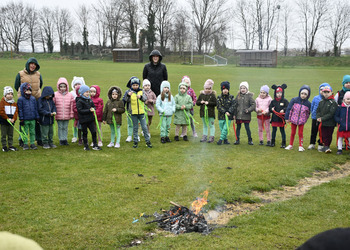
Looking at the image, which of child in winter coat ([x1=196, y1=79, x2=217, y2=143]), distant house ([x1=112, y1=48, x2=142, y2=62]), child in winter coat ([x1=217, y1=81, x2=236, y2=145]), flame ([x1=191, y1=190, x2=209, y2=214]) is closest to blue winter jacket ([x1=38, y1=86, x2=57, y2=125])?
child in winter coat ([x1=196, y1=79, x2=217, y2=143])

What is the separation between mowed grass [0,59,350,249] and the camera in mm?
4852

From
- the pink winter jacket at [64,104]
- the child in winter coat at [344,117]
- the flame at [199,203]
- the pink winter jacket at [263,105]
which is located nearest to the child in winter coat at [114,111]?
the pink winter jacket at [64,104]

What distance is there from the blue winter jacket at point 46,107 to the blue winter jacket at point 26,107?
0.60 ft

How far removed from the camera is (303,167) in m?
8.34

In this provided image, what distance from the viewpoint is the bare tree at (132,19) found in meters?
76.8

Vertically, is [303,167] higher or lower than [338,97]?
lower

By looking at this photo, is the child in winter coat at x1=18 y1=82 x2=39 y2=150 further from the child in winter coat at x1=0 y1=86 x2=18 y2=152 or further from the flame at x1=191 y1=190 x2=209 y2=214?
the flame at x1=191 y1=190 x2=209 y2=214

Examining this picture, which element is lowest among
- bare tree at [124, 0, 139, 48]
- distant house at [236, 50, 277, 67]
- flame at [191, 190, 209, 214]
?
flame at [191, 190, 209, 214]

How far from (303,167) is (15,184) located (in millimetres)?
6541

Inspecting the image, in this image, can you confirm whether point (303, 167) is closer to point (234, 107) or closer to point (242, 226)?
point (234, 107)

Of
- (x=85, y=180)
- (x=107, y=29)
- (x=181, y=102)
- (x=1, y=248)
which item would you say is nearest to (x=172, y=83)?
(x=181, y=102)

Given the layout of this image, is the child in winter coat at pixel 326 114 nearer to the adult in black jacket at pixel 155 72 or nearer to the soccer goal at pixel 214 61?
the adult in black jacket at pixel 155 72

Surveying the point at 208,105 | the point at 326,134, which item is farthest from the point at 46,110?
the point at 326,134

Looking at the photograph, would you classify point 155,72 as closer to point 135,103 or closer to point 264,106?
point 135,103
